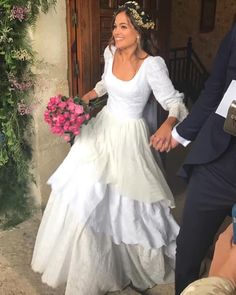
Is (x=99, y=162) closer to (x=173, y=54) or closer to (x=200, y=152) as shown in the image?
(x=200, y=152)

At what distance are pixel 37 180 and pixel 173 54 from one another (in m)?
4.01

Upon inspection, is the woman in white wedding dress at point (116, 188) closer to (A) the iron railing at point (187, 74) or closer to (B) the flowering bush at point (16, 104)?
(B) the flowering bush at point (16, 104)

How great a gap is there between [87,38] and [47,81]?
36cm

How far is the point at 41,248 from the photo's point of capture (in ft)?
6.58

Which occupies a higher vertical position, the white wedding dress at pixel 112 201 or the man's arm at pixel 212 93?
the man's arm at pixel 212 93

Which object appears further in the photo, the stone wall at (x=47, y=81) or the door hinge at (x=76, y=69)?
the door hinge at (x=76, y=69)

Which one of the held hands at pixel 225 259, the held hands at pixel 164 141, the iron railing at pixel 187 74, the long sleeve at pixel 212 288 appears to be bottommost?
the iron railing at pixel 187 74

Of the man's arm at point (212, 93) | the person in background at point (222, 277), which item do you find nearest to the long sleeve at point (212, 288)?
the person in background at point (222, 277)

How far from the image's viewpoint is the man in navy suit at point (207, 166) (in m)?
1.37

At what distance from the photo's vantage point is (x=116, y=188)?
6.09ft

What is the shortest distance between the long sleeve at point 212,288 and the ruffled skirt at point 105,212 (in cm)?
104

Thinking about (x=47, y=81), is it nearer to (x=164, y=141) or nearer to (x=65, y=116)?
(x=65, y=116)

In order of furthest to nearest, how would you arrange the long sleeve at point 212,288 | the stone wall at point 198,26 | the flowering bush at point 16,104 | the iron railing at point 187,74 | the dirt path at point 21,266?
the stone wall at point 198,26 → the iron railing at point 187,74 → the flowering bush at point 16,104 → the dirt path at point 21,266 → the long sleeve at point 212,288

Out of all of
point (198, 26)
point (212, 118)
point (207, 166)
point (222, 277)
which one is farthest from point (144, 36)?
point (198, 26)
